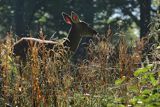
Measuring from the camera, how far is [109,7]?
103ft

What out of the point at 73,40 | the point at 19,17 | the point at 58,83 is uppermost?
the point at 19,17

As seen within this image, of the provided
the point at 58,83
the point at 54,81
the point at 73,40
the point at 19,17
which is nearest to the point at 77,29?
the point at 73,40

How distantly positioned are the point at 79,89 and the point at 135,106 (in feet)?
8.33

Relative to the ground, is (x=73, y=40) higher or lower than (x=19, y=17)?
lower

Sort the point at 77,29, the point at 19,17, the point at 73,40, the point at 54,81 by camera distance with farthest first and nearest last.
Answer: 1. the point at 19,17
2. the point at 77,29
3. the point at 73,40
4. the point at 54,81

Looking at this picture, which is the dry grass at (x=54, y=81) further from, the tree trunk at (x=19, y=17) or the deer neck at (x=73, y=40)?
the tree trunk at (x=19, y=17)

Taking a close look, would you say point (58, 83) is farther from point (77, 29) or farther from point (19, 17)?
point (19, 17)

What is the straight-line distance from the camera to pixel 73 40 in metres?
12.1

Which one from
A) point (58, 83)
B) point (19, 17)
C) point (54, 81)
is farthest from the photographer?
point (19, 17)

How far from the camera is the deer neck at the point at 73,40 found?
454 inches

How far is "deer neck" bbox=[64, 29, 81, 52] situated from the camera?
11539 millimetres

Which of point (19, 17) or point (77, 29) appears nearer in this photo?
point (77, 29)

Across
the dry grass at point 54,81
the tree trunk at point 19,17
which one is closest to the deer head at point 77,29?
the dry grass at point 54,81

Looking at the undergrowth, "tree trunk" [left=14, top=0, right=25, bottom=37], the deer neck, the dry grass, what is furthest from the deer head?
"tree trunk" [left=14, top=0, right=25, bottom=37]
